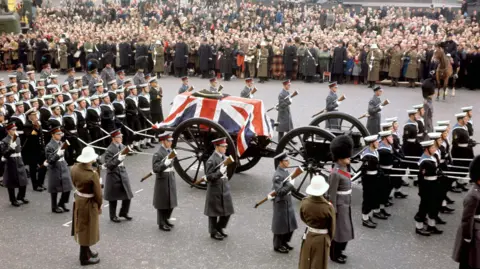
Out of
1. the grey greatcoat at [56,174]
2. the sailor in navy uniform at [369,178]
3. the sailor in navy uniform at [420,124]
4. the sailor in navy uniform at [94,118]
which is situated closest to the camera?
the sailor in navy uniform at [369,178]

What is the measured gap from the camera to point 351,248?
7672 mm

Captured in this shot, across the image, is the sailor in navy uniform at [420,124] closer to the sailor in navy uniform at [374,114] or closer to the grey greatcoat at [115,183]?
the sailor in navy uniform at [374,114]

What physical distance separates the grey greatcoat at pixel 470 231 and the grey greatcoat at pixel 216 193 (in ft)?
9.84

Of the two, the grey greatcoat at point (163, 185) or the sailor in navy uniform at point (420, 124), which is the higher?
the sailor in navy uniform at point (420, 124)

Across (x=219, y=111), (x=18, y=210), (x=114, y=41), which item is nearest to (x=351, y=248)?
(x=219, y=111)

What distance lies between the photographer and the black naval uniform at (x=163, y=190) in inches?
322

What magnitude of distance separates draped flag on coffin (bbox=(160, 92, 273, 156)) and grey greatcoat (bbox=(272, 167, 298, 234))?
6.74ft

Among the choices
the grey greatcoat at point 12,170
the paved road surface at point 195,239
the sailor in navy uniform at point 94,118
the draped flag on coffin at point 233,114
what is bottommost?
the paved road surface at point 195,239

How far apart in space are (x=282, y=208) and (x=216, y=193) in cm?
99

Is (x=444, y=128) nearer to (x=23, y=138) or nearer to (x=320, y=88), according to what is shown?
(x=23, y=138)

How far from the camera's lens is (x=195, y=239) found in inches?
313

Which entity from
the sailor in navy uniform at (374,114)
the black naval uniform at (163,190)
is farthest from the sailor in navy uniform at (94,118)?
the sailor in navy uniform at (374,114)

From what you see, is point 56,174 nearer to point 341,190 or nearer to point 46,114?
point 46,114

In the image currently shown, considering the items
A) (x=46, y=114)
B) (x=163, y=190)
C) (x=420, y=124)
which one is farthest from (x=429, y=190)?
(x=46, y=114)
